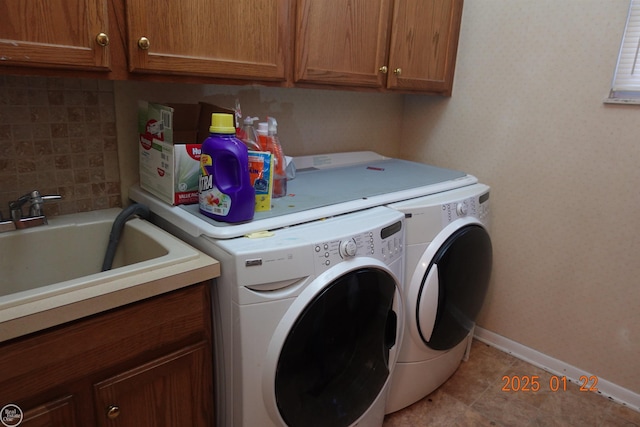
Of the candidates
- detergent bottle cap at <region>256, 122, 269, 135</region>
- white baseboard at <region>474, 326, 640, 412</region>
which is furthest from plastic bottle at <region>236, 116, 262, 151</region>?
white baseboard at <region>474, 326, 640, 412</region>

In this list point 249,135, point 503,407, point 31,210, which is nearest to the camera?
point 31,210

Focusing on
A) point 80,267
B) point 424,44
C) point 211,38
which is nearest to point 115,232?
point 80,267

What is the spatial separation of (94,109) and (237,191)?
2.06 ft

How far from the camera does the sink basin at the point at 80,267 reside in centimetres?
86

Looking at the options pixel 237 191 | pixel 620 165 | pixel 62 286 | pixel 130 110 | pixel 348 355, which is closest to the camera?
pixel 62 286

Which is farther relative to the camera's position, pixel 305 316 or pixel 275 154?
pixel 275 154

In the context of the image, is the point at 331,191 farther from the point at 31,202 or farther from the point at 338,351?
the point at 31,202

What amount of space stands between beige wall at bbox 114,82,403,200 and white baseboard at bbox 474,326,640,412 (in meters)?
1.18

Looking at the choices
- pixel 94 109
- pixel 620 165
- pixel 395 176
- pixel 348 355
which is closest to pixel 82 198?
pixel 94 109

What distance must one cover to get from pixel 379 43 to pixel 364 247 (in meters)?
0.93

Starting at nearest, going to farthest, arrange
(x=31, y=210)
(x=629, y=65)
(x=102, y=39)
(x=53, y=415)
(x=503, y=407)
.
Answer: (x=53, y=415) → (x=102, y=39) → (x=31, y=210) → (x=629, y=65) → (x=503, y=407)

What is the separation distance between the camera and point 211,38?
124cm

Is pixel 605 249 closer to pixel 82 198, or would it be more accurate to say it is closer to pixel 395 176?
pixel 395 176

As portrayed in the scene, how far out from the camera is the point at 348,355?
Answer: 51.6 inches
